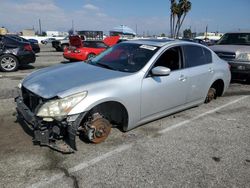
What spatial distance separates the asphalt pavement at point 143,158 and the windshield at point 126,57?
1.06 m

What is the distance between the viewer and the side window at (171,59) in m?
4.49

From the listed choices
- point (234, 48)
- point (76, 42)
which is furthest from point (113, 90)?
point (76, 42)

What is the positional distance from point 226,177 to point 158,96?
5.37 feet

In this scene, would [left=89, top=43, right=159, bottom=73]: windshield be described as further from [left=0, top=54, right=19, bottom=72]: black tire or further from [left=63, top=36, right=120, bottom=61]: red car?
[left=63, top=36, right=120, bottom=61]: red car

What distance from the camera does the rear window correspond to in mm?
4949

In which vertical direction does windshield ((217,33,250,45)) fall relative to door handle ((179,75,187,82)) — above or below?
above

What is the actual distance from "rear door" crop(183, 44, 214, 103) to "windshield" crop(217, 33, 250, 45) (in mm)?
4445

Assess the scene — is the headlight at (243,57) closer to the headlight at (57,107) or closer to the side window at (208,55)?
the side window at (208,55)

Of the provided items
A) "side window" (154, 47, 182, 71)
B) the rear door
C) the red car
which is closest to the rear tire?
the rear door

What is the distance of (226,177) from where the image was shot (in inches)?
122

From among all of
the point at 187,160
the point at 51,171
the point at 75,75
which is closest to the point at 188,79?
the point at 187,160

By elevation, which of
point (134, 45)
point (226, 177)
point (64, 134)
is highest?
point (134, 45)

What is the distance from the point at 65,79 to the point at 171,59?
6.45 ft

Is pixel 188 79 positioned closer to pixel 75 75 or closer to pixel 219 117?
pixel 219 117
